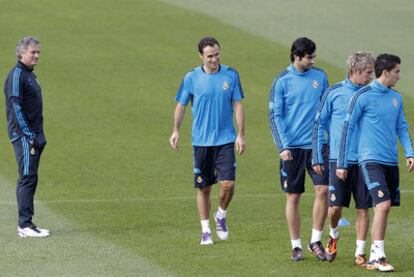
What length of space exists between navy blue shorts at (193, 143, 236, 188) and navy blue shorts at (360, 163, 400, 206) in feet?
6.56

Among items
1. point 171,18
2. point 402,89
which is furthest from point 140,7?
point 402,89

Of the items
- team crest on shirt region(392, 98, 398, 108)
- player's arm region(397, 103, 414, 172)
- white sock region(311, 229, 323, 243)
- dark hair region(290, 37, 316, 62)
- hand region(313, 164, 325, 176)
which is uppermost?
dark hair region(290, 37, 316, 62)

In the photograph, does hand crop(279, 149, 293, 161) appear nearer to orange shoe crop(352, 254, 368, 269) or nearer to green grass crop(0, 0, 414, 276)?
green grass crop(0, 0, 414, 276)

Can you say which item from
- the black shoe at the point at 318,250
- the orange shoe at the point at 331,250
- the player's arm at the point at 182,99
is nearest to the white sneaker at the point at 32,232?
the player's arm at the point at 182,99

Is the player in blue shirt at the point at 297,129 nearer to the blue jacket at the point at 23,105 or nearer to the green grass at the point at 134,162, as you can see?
the green grass at the point at 134,162

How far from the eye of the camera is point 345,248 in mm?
14250

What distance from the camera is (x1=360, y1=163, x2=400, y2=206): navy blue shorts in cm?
1288

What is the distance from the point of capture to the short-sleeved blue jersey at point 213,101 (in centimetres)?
1465

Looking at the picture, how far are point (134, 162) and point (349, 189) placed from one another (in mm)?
7346

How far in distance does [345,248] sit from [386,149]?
5.54ft

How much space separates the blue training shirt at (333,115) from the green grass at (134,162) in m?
1.19

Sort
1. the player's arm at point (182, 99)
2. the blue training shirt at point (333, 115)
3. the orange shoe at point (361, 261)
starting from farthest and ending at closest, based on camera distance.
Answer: the player's arm at point (182, 99), the blue training shirt at point (333, 115), the orange shoe at point (361, 261)

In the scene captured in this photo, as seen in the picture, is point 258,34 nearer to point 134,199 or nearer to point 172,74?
point 172,74

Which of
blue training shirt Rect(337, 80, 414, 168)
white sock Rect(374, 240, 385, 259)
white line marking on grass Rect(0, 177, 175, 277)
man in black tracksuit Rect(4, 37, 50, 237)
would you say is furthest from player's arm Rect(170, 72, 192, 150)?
white sock Rect(374, 240, 385, 259)
